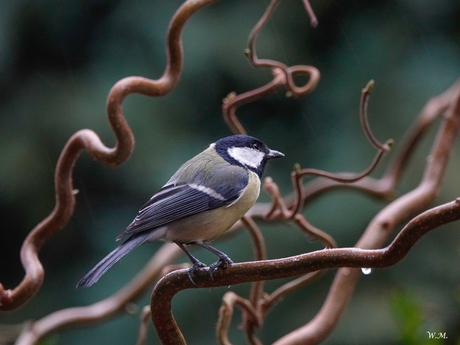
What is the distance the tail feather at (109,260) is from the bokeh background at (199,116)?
1881 mm

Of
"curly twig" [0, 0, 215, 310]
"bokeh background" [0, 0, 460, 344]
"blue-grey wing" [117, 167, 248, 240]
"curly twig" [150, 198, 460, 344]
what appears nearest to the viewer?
"curly twig" [150, 198, 460, 344]

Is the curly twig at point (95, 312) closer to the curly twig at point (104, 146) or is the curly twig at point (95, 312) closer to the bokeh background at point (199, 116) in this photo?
the curly twig at point (104, 146)

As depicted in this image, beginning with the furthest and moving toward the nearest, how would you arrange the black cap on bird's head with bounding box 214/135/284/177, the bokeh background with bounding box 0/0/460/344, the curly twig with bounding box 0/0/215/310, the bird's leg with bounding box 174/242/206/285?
the bokeh background with bounding box 0/0/460/344 → the black cap on bird's head with bounding box 214/135/284/177 → the curly twig with bounding box 0/0/215/310 → the bird's leg with bounding box 174/242/206/285

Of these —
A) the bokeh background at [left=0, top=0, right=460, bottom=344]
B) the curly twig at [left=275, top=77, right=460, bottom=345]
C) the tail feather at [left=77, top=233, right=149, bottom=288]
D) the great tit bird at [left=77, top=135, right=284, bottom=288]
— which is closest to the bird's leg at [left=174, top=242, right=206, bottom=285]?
the great tit bird at [left=77, top=135, right=284, bottom=288]

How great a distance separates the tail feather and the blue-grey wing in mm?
26

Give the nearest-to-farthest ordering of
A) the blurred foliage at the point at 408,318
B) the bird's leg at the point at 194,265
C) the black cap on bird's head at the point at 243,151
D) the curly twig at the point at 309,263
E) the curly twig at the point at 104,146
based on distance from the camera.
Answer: the curly twig at the point at 309,263 → the blurred foliage at the point at 408,318 → the bird's leg at the point at 194,265 → the curly twig at the point at 104,146 → the black cap on bird's head at the point at 243,151

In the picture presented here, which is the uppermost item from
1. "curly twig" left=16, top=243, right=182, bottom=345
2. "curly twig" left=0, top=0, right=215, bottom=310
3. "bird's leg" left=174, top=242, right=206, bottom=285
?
"curly twig" left=0, top=0, right=215, bottom=310

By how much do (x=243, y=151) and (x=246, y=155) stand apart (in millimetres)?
23

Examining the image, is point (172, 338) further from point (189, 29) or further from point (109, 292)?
point (189, 29)

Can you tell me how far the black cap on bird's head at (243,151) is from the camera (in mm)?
1658

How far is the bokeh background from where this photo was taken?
133 inches

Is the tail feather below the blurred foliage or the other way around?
the other way around

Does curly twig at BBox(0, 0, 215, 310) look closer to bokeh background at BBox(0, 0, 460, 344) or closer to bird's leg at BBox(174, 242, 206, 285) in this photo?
bird's leg at BBox(174, 242, 206, 285)

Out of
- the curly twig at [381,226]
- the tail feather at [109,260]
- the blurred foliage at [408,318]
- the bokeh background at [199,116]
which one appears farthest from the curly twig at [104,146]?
the bokeh background at [199,116]
